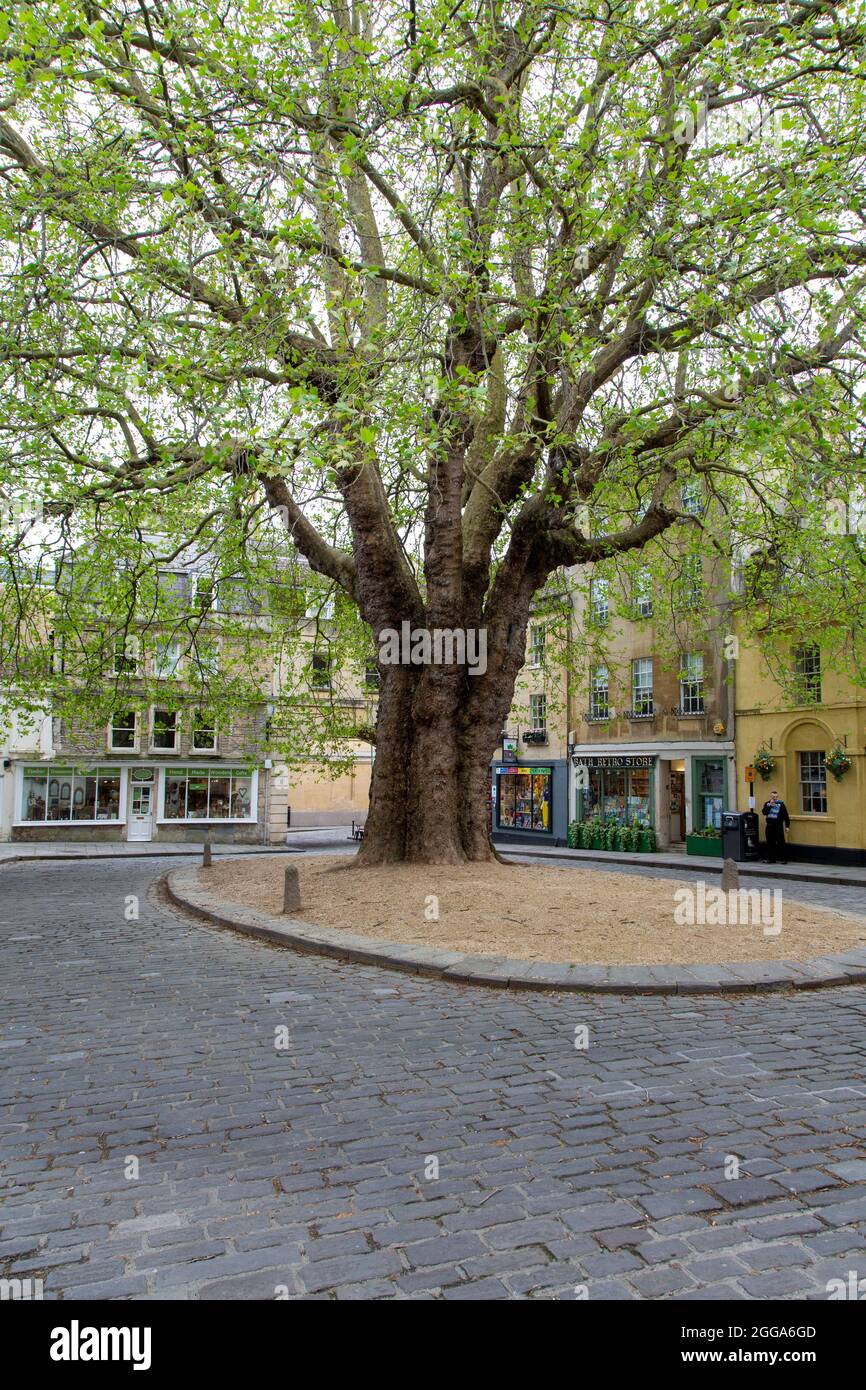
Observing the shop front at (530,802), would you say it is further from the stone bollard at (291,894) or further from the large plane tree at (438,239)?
the stone bollard at (291,894)

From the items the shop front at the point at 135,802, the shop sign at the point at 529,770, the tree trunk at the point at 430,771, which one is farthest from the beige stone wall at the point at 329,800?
the tree trunk at the point at 430,771

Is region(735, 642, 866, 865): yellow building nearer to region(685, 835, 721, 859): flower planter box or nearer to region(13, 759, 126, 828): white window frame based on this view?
region(685, 835, 721, 859): flower planter box

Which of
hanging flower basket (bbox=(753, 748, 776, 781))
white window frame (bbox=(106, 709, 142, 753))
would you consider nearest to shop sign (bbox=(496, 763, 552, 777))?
hanging flower basket (bbox=(753, 748, 776, 781))

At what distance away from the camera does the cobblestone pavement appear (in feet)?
9.95

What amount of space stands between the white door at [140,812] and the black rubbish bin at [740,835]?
2260 centimetres

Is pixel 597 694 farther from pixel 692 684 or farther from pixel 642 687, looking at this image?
pixel 692 684

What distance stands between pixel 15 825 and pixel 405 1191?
32902mm

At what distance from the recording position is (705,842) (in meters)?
25.5

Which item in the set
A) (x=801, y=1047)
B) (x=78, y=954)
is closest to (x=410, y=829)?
(x=78, y=954)

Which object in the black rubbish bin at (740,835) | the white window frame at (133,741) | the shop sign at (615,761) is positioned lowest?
the black rubbish bin at (740,835)

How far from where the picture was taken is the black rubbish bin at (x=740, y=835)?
23.8 m

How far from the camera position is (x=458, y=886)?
38.2 ft
